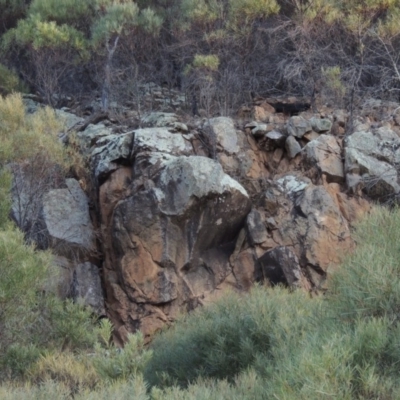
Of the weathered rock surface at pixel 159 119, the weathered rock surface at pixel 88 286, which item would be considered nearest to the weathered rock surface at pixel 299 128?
the weathered rock surface at pixel 159 119

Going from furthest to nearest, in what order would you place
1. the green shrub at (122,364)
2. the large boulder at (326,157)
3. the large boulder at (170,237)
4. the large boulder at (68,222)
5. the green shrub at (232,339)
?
the large boulder at (326,157) → the large boulder at (68,222) → the large boulder at (170,237) → the green shrub at (232,339) → the green shrub at (122,364)

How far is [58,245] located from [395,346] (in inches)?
302

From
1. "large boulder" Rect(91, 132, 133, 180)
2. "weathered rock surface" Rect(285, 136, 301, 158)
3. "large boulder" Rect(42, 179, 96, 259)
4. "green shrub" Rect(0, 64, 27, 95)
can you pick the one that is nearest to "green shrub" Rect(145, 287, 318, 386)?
"large boulder" Rect(42, 179, 96, 259)

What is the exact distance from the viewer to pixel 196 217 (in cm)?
1066

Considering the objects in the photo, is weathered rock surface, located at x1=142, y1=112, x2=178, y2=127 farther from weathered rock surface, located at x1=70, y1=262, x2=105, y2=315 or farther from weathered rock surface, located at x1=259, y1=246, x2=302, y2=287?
weathered rock surface, located at x1=259, y1=246, x2=302, y2=287

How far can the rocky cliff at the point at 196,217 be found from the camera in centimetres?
1046

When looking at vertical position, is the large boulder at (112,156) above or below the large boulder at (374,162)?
above

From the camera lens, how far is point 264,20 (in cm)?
1452

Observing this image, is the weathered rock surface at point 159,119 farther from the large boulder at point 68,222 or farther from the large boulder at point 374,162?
the large boulder at point 374,162

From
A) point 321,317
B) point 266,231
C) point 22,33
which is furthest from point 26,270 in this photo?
point 22,33

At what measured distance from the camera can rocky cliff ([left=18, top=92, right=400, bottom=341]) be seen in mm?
10461

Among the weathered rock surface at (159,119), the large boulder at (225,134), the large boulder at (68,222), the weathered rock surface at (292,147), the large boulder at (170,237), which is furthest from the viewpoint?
the weathered rock surface at (159,119)

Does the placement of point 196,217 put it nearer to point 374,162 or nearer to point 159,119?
point 159,119

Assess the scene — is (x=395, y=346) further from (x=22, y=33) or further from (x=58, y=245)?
(x=22, y=33)
